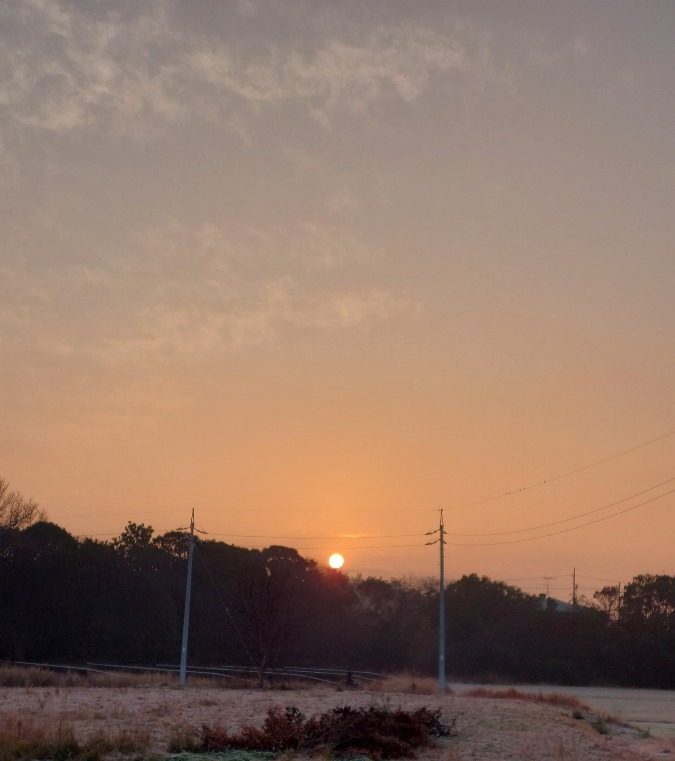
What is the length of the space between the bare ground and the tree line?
24.9 m

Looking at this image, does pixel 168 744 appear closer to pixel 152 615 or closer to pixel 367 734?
pixel 367 734

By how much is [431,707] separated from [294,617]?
140 feet

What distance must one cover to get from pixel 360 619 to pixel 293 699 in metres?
42.5

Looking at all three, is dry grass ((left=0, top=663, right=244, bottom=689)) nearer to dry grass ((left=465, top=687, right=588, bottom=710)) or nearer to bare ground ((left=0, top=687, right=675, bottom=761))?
bare ground ((left=0, top=687, right=675, bottom=761))

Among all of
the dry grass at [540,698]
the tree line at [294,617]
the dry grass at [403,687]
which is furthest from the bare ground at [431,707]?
the tree line at [294,617]

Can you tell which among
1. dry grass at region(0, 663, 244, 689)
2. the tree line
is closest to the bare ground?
dry grass at region(0, 663, 244, 689)

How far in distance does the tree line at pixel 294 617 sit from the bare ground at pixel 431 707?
2488cm

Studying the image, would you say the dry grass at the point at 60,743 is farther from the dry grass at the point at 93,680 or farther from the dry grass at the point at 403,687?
the dry grass at the point at 403,687

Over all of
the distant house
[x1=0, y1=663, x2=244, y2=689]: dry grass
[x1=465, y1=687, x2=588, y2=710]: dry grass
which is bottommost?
[x1=0, y1=663, x2=244, y2=689]: dry grass

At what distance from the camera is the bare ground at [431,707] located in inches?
925

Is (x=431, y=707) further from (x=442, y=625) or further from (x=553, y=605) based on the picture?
(x=553, y=605)

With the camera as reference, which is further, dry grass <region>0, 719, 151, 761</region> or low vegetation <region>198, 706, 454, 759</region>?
low vegetation <region>198, 706, 454, 759</region>

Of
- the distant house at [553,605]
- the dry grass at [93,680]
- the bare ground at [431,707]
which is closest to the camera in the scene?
the bare ground at [431,707]

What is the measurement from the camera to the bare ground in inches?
925
